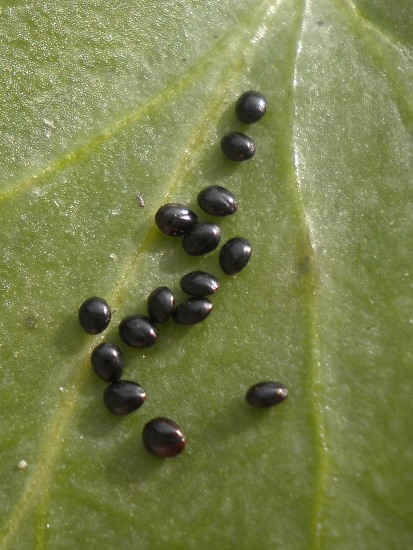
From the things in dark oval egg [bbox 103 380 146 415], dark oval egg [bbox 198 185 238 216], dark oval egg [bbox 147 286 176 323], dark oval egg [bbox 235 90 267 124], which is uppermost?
dark oval egg [bbox 235 90 267 124]

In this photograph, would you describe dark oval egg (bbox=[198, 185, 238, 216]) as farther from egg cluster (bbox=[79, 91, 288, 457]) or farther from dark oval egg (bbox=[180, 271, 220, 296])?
dark oval egg (bbox=[180, 271, 220, 296])

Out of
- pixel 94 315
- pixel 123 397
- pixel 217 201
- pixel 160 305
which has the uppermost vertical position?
pixel 217 201

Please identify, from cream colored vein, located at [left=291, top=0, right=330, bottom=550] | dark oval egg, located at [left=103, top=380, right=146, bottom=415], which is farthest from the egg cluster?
cream colored vein, located at [left=291, top=0, right=330, bottom=550]

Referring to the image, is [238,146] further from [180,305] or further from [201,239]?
[180,305]

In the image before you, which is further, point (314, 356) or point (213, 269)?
point (213, 269)

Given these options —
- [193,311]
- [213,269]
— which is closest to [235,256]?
[213,269]

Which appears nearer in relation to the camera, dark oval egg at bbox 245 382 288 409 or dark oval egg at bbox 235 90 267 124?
dark oval egg at bbox 245 382 288 409

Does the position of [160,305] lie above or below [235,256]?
below
